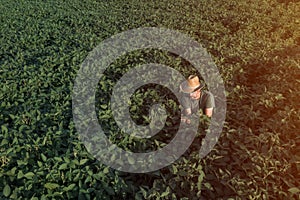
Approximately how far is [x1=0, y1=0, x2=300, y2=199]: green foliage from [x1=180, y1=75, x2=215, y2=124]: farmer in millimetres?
288

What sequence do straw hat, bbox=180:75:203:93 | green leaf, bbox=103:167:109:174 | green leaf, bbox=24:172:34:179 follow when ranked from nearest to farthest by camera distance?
green leaf, bbox=24:172:34:179, green leaf, bbox=103:167:109:174, straw hat, bbox=180:75:203:93

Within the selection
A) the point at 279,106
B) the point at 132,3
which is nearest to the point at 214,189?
the point at 279,106

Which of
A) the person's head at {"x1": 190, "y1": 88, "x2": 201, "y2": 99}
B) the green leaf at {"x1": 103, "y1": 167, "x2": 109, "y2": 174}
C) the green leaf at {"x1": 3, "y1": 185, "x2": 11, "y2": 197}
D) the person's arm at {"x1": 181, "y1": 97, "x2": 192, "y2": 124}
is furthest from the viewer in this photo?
the person's arm at {"x1": 181, "y1": 97, "x2": 192, "y2": 124}

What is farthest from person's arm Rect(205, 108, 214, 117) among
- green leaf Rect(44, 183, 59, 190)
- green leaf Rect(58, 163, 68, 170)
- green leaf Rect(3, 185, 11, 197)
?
green leaf Rect(3, 185, 11, 197)

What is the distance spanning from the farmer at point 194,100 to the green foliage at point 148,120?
0.95ft

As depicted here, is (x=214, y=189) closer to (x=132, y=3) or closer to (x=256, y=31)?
(x=256, y=31)

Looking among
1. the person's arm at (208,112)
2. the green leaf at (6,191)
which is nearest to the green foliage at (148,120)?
the green leaf at (6,191)

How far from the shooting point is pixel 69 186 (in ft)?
12.5

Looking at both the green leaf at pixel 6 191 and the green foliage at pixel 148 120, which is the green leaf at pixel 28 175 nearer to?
the green foliage at pixel 148 120

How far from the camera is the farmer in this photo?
543 cm

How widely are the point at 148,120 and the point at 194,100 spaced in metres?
0.85

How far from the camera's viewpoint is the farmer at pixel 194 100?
5.43m

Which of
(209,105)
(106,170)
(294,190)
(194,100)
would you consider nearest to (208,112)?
(209,105)

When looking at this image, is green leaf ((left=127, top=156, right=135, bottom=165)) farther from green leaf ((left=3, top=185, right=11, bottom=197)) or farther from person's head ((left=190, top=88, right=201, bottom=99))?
person's head ((left=190, top=88, right=201, bottom=99))
